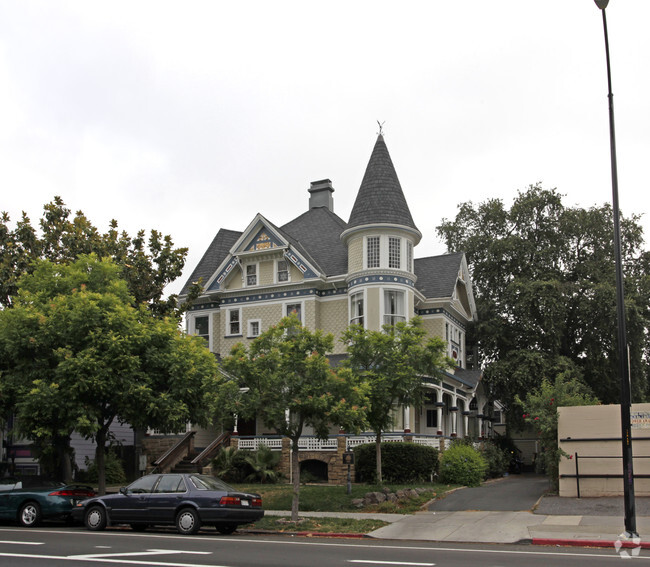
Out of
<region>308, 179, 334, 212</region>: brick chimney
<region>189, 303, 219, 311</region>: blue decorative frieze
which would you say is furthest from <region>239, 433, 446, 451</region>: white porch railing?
<region>308, 179, 334, 212</region>: brick chimney

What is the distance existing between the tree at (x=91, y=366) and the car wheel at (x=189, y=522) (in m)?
4.38

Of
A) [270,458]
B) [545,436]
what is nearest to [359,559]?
[545,436]

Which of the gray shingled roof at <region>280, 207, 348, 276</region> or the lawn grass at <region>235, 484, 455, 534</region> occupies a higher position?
the gray shingled roof at <region>280, 207, 348, 276</region>

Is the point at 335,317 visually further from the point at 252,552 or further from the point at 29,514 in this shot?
the point at 252,552

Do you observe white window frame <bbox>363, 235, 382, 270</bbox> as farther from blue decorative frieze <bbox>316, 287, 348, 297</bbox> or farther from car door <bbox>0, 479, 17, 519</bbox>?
car door <bbox>0, 479, 17, 519</bbox>

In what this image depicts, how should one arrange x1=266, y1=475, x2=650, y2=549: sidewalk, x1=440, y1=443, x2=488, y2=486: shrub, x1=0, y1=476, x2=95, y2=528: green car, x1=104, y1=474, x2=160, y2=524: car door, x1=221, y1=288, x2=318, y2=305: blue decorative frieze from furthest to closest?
x1=221, y1=288, x2=318, y2=305: blue decorative frieze → x1=440, y1=443, x2=488, y2=486: shrub → x1=0, y1=476, x2=95, y2=528: green car → x1=104, y1=474, x2=160, y2=524: car door → x1=266, y1=475, x2=650, y2=549: sidewalk

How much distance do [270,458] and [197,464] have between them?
3.66m

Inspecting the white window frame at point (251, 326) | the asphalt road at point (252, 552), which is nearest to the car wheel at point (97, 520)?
the asphalt road at point (252, 552)

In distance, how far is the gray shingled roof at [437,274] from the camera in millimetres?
35875

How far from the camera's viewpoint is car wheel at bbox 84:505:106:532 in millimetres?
17250

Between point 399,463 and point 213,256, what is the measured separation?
711 inches

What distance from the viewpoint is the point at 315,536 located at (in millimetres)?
16562

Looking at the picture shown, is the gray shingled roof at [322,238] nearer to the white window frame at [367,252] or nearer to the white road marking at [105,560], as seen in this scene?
the white window frame at [367,252]

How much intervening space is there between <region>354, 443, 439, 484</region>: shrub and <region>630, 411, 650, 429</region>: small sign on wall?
8.48 meters
